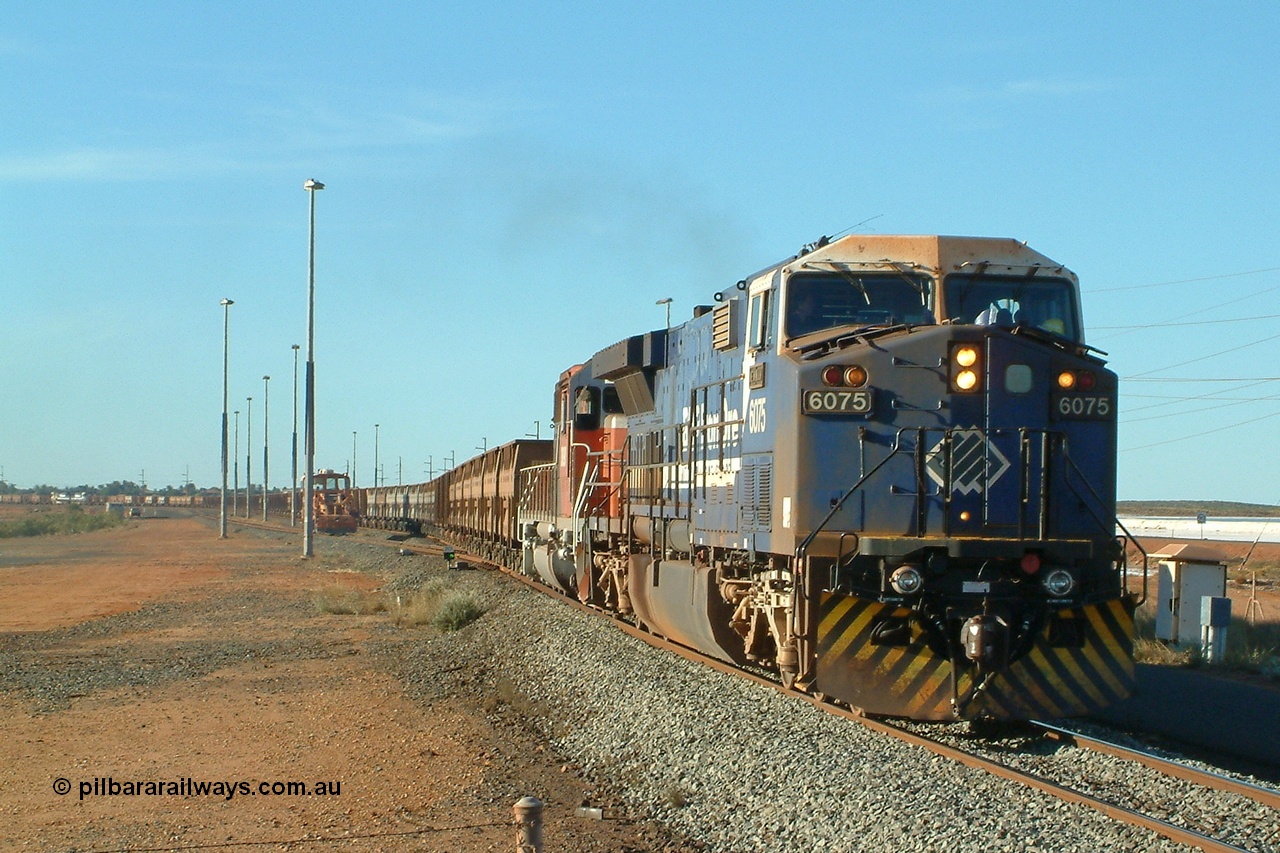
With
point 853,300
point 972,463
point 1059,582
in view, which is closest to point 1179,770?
point 1059,582

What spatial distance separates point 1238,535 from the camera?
2447 inches

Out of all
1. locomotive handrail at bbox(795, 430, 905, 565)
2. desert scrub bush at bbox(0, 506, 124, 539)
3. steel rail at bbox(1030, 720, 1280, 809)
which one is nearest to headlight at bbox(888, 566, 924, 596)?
locomotive handrail at bbox(795, 430, 905, 565)

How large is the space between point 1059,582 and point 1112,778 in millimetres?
1405

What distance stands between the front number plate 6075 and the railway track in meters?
2.38

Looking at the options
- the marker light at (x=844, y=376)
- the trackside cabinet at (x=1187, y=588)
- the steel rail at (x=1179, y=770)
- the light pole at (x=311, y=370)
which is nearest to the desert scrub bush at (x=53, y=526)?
the light pole at (x=311, y=370)

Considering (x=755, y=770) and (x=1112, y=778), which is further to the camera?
(x=755, y=770)

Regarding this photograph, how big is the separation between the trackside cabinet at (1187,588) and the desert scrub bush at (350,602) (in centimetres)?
1339

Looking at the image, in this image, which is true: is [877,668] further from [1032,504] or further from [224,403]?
[224,403]

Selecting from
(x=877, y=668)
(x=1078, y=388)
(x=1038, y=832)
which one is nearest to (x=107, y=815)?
(x=877, y=668)

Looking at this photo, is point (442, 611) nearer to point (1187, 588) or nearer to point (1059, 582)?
point (1187, 588)

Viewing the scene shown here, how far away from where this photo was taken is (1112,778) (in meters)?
8.23

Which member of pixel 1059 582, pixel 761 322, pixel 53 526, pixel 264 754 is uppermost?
pixel 761 322

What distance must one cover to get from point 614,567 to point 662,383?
9.28 ft

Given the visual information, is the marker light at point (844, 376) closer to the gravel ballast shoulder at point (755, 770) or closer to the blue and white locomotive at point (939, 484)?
the blue and white locomotive at point (939, 484)
